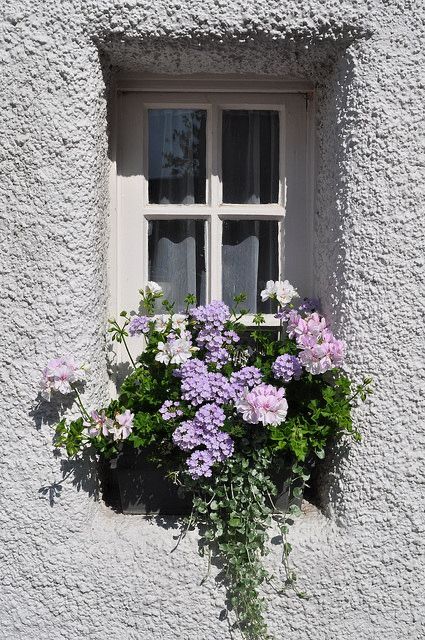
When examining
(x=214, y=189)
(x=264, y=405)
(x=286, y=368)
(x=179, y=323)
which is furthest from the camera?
(x=214, y=189)

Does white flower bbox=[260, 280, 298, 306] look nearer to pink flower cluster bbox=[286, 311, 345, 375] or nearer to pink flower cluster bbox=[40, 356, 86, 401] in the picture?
pink flower cluster bbox=[286, 311, 345, 375]

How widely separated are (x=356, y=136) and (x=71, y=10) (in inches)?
40.1

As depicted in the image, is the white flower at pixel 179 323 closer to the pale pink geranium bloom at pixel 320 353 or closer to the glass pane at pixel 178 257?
the glass pane at pixel 178 257

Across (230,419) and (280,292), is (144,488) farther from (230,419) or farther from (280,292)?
(280,292)

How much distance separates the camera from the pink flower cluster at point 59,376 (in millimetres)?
2021

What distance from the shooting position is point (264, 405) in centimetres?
195

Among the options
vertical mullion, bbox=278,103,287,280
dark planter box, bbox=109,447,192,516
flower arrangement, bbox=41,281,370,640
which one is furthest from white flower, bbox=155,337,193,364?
vertical mullion, bbox=278,103,287,280

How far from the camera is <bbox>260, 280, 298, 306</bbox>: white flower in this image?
2205mm

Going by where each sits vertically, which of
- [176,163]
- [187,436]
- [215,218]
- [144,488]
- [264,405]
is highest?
[176,163]

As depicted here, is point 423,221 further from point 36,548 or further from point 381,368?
point 36,548

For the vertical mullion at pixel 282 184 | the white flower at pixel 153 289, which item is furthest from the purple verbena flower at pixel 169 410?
the vertical mullion at pixel 282 184

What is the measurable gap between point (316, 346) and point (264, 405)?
26 cm

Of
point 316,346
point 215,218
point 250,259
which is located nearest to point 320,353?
point 316,346

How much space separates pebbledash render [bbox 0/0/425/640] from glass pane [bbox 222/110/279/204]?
0.24m
